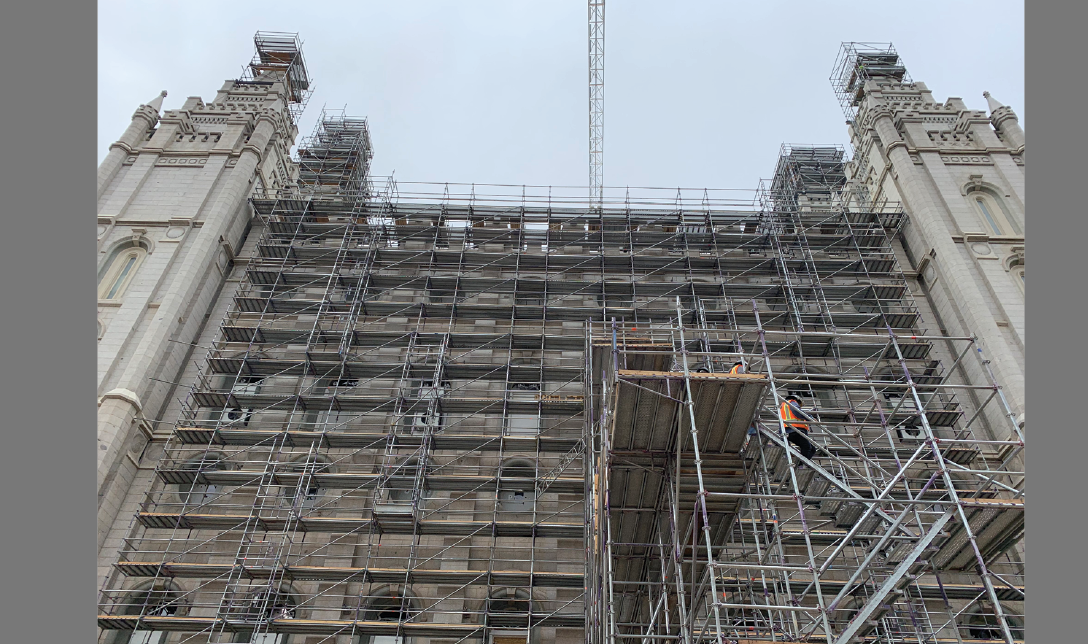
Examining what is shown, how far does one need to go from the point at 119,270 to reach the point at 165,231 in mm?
2240

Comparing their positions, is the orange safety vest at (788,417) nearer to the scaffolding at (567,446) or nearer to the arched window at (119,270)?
the scaffolding at (567,446)

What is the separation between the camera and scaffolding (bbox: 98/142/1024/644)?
17.0 metres

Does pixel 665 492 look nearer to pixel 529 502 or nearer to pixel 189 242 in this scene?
pixel 529 502

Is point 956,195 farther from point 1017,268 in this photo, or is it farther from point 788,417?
point 788,417

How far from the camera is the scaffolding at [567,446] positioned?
55.8ft

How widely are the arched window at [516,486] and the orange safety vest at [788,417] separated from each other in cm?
872

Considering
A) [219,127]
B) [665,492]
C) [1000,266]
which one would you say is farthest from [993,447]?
[219,127]

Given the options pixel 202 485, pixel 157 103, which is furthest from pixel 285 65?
pixel 202 485

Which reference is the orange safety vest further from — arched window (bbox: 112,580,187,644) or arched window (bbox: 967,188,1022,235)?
arched window (bbox: 967,188,1022,235)

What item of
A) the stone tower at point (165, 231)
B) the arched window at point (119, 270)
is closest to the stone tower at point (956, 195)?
the stone tower at point (165, 231)

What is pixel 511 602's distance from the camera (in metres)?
22.1

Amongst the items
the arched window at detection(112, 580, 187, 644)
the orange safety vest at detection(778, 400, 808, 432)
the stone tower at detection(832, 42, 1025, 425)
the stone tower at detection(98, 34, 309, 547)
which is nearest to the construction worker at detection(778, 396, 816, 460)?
the orange safety vest at detection(778, 400, 808, 432)

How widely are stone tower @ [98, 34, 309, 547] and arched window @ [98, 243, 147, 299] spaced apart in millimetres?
47

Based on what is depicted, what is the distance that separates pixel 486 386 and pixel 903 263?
17.7 metres
